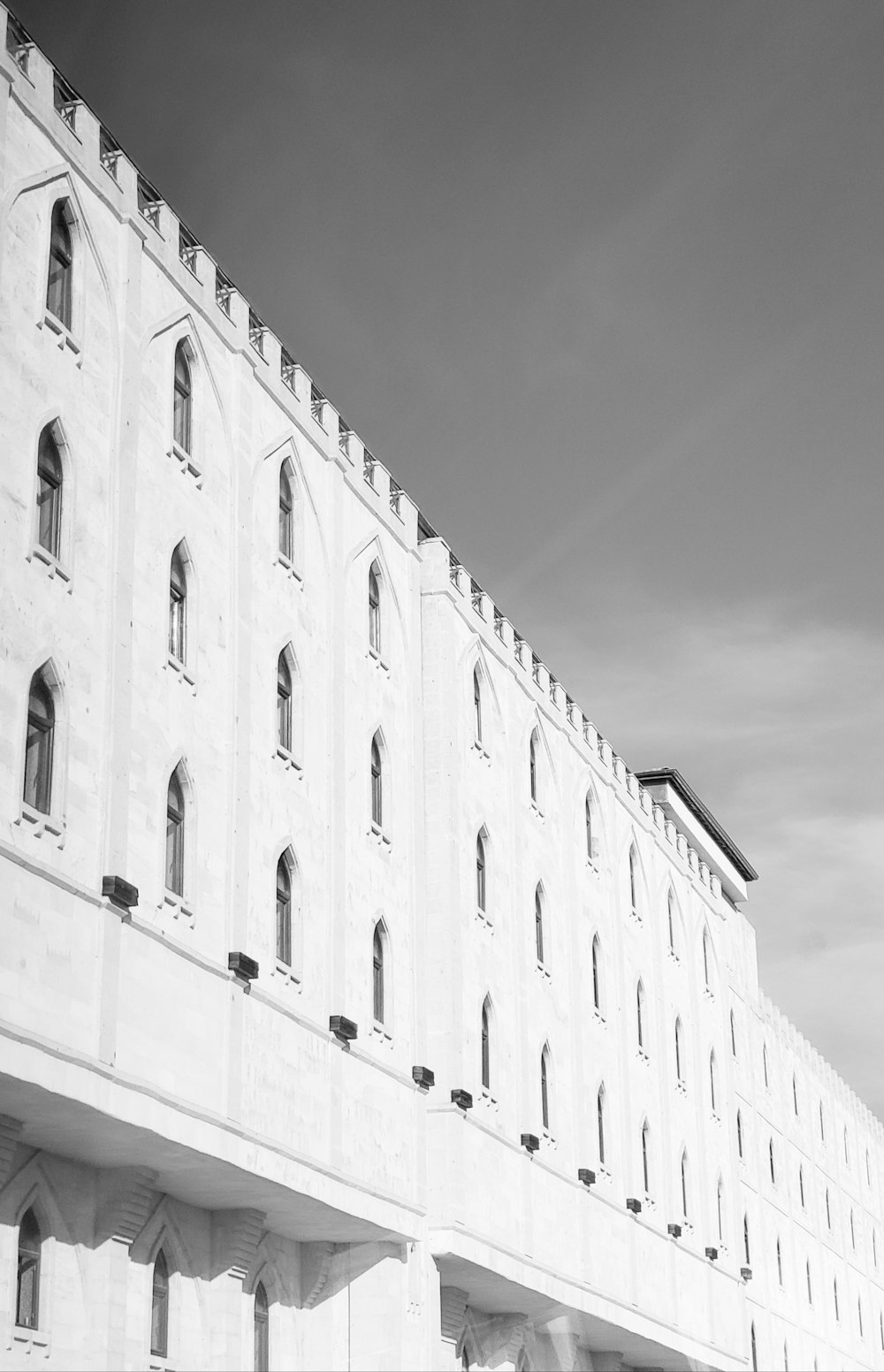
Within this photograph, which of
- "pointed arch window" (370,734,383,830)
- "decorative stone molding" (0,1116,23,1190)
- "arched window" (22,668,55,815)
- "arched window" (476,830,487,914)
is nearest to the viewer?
"decorative stone molding" (0,1116,23,1190)

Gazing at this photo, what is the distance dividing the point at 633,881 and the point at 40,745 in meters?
25.6

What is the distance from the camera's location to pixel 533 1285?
34.5m

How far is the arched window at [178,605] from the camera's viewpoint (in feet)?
84.8

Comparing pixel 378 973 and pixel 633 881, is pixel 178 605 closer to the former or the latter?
pixel 378 973

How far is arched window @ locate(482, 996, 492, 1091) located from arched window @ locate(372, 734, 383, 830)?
4.59 metres

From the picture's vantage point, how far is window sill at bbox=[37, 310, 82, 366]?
23625 millimetres

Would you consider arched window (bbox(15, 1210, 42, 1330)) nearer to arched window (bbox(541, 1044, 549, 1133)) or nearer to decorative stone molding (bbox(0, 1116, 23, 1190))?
decorative stone molding (bbox(0, 1116, 23, 1190))

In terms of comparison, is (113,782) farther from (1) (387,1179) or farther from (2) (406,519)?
(2) (406,519)

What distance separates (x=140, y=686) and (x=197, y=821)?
204 cm

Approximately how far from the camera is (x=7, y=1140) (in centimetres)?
2205

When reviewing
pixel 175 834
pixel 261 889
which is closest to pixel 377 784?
pixel 261 889

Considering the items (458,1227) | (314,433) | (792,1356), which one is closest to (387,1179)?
(458,1227)

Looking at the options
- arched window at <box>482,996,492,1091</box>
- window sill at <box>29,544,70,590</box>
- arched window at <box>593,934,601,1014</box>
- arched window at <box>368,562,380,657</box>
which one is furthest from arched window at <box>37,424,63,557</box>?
arched window at <box>593,934,601,1014</box>

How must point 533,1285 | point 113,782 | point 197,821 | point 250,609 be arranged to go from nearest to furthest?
point 113,782
point 197,821
point 250,609
point 533,1285
